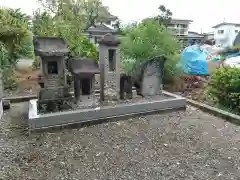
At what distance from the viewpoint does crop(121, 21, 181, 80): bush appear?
266 inches

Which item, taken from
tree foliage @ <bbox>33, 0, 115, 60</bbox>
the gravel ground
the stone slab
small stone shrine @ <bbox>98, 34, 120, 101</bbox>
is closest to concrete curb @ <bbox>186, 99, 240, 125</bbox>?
the gravel ground

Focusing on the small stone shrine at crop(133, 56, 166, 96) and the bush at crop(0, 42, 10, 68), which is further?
the bush at crop(0, 42, 10, 68)

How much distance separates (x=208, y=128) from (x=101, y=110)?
1871 mm

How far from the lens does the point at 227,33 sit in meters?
37.4

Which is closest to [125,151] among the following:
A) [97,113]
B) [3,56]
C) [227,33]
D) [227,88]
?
[97,113]

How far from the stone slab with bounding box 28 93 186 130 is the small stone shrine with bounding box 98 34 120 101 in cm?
49

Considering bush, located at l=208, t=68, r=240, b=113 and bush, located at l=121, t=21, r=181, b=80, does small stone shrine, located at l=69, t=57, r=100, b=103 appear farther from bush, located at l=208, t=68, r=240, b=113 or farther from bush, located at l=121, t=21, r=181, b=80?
bush, located at l=208, t=68, r=240, b=113

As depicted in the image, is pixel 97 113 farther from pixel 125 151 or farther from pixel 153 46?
pixel 153 46

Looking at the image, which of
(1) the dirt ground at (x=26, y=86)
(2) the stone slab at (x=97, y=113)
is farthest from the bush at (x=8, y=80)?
(2) the stone slab at (x=97, y=113)

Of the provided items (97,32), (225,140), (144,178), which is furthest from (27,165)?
(97,32)

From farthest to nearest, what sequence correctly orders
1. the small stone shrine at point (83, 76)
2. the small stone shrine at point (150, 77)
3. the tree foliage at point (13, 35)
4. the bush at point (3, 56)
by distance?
the tree foliage at point (13, 35) → the bush at point (3, 56) → the small stone shrine at point (150, 77) → the small stone shrine at point (83, 76)

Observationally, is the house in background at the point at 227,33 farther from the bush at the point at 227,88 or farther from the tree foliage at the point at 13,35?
the tree foliage at the point at 13,35

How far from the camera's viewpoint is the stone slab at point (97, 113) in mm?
3684

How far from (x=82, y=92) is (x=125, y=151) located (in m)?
1.71
